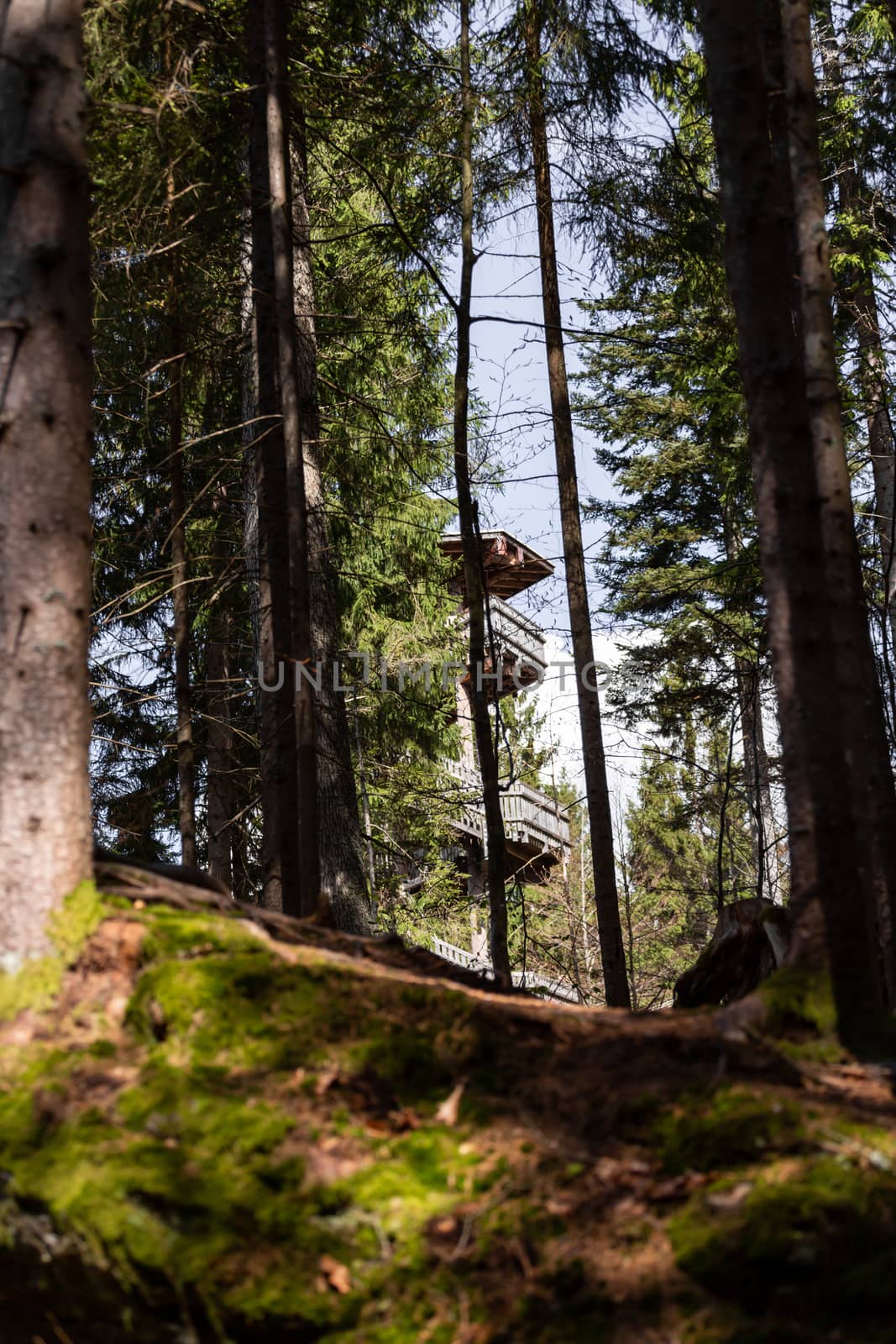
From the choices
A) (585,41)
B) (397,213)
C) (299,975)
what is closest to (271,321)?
(397,213)

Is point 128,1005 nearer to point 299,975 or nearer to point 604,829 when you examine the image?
point 299,975

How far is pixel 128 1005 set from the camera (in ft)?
12.3

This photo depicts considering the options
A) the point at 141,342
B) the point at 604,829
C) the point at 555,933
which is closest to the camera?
the point at 604,829

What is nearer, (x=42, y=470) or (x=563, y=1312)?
(x=563, y=1312)

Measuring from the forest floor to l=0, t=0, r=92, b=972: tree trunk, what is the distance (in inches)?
10.4

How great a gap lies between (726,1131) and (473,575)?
714 centimetres

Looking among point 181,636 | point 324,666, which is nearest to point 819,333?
point 324,666

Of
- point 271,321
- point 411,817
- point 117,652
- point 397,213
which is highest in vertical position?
point 397,213

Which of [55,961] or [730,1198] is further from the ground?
[55,961]

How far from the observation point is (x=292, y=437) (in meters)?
9.05

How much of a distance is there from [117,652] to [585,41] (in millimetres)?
8251

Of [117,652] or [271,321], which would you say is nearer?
[271,321]

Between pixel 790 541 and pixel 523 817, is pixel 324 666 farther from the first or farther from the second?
pixel 523 817

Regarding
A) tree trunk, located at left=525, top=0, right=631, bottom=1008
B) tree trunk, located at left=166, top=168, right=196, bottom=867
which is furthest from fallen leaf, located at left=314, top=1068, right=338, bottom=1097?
tree trunk, located at left=166, top=168, right=196, bottom=867
